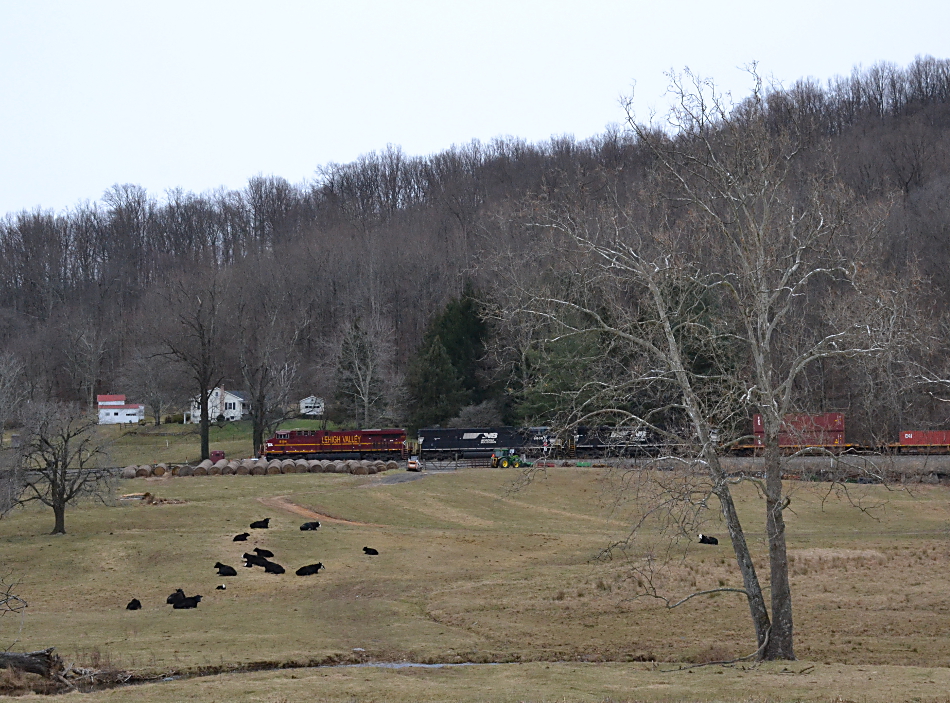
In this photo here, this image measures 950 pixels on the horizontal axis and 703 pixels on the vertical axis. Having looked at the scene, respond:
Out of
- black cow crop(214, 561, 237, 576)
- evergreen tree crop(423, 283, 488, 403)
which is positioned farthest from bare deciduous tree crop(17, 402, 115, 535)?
evergreen tree crop(423, 283, 488, 403)

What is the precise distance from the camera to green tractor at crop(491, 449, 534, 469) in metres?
65.2

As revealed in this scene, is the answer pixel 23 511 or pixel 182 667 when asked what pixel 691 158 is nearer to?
pixel 182 667

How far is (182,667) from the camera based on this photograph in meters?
22.0

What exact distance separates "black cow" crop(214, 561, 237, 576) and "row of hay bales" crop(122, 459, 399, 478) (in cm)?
2891

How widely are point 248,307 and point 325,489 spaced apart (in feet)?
225

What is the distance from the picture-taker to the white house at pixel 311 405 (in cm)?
10656

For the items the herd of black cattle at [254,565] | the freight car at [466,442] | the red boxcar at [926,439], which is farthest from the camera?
the freight car at [466,442]

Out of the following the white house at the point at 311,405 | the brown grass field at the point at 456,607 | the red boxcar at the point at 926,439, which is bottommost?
Result: the brown grass field at the point at 456,607

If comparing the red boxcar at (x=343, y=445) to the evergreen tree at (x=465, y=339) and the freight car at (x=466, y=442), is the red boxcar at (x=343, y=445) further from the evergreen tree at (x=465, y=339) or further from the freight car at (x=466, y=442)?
the evergreen tree at (x=465, y=339)

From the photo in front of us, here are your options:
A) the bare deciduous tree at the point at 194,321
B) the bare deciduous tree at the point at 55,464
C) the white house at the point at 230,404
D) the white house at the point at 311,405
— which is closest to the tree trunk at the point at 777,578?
the bare deciduous tree at the point at 55,464

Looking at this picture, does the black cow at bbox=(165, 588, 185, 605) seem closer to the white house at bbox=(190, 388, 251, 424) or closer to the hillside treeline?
the hillside treeline

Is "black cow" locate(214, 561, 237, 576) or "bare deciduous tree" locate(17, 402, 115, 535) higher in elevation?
"bare deciduous tree" locate(17, 402, 115, 535)

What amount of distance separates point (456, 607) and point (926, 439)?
4519 centimetres

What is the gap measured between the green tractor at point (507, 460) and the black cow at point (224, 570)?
32.5 m
